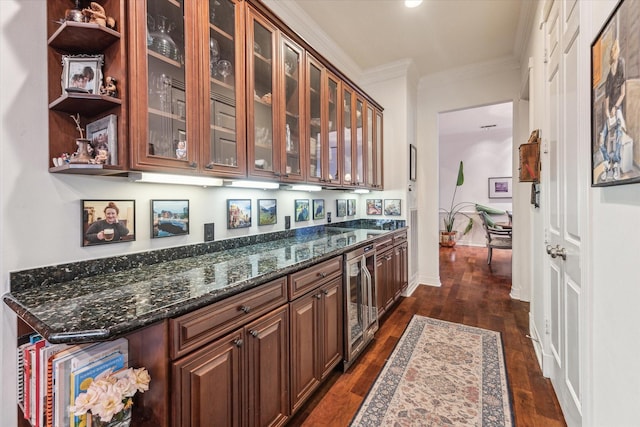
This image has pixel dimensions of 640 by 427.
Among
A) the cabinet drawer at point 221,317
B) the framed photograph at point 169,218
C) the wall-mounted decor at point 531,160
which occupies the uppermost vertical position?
the wall-mounted decor at point 531,160

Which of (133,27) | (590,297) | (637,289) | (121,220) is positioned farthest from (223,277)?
(590,297)

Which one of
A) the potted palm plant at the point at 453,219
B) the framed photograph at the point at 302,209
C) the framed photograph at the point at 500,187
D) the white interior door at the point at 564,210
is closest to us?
the white interior door at the point at 564,210

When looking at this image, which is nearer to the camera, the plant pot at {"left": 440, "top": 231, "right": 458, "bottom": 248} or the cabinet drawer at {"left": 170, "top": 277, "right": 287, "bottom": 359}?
the cabinet drawer at {"left": 170, "top": 277, "right": 287, "bottom": 359}

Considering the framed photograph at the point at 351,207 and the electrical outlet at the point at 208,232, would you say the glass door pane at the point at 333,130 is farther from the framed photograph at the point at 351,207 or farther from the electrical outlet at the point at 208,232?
the electrical outlet at the point at 208,232

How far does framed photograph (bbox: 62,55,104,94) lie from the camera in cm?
112

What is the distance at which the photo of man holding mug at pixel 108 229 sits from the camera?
4.17ft

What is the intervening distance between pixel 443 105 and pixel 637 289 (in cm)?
379

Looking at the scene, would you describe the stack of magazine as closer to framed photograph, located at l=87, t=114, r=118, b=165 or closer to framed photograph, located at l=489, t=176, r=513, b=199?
framed photograph, located at l=87, t=114, r=118, b=165

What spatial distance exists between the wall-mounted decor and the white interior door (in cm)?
13

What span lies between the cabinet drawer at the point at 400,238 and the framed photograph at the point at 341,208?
707 millimetres

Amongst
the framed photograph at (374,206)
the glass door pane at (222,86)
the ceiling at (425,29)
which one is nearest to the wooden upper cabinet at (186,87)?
the glass door pane at (222,86)

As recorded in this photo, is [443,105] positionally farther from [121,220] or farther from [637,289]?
[121,220]

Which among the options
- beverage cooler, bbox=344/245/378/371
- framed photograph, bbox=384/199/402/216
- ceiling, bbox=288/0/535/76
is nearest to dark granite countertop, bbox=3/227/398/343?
beverage cooler, bbox=344/245/378/371

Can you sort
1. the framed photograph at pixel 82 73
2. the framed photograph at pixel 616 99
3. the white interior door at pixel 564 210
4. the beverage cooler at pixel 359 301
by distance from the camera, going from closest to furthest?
Answer: the framed photograph at pixel 616 99 → the framed photograph at pixel 82 73 → the white interior door at pixel 564 210 → the beverage cooler at pixel 359 301
